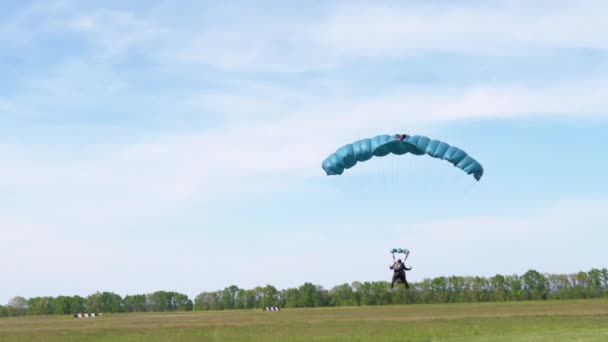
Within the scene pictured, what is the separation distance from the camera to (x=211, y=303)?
643ft

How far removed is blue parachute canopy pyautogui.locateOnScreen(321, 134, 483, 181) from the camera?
2933 centimetres

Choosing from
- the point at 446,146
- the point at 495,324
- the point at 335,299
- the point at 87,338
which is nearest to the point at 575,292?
the point at 335,299

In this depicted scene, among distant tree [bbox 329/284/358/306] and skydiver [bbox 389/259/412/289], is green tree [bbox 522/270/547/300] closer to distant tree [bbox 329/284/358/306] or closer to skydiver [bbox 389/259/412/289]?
distant tree [bbox 329/284/358/306]

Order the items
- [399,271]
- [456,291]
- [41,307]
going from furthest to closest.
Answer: [41,307] < [456,291] < [399,271]

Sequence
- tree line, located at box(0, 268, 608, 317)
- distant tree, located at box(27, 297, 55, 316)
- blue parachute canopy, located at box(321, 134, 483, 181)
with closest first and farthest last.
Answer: blue parachute canopy, located at box(321, 134, 483, 181), tree line, located at box(0, 268, 608, 317), distant tree, located at box(27, 297, 55, 316)

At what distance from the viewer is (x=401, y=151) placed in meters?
30.4

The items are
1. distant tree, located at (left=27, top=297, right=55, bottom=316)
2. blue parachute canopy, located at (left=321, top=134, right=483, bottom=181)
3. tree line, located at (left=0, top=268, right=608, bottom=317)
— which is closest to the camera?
blue parachute canopy, located at (left=321, top=134, right=483, bottom=181)

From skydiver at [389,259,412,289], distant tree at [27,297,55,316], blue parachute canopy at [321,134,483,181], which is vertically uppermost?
distant tree at [27,297,55,316]

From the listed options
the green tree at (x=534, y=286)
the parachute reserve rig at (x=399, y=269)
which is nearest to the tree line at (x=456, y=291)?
the green tree at (x=534, y=286)

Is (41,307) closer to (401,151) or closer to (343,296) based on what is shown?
(343,296)

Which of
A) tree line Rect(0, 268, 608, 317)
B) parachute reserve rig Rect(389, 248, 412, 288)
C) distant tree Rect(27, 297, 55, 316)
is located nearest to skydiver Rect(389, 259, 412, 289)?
parachute reserve rig Rect(389, 248, 412, 288)

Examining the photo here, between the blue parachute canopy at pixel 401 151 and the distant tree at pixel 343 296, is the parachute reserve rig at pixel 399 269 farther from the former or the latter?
the distant tree at pixel 343 296

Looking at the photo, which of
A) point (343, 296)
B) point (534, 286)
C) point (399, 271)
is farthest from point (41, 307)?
point (399, 271)

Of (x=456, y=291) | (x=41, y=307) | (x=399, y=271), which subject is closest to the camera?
(x=399, y=271)
